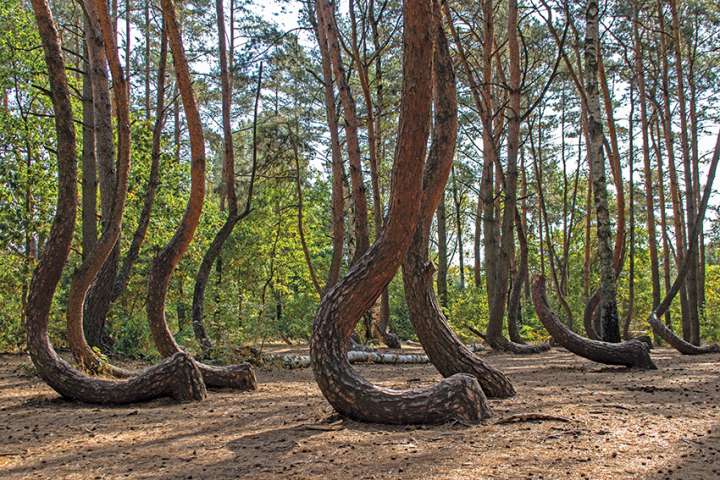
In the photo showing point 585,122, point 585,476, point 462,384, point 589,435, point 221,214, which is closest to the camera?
point 585,476

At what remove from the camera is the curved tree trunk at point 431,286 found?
19.8 ft

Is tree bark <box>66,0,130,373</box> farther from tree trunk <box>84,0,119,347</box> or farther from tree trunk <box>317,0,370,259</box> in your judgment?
tree trunk <box>317,0,370,259</box>

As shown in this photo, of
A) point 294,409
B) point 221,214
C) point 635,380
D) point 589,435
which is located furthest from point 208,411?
point 221,214

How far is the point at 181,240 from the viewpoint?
25.7ft

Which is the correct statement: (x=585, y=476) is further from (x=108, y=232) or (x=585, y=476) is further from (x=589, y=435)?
(x=108, y=232)

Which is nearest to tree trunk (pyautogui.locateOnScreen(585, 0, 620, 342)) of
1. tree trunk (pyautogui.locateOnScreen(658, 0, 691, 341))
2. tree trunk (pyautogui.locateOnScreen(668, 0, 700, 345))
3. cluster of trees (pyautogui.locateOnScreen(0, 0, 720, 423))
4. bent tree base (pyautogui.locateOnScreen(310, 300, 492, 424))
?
cluster of trees (pyautogui.locateOnScreen(0, 0, 720, 423))

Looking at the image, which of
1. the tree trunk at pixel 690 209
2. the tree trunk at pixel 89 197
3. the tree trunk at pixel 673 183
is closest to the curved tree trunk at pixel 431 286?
the tree trunk at pixel 89 197

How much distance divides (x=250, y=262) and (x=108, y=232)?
644 inches

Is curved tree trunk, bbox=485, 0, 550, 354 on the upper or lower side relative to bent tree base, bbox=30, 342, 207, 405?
upper

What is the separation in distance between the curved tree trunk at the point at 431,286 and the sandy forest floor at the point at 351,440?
40 cm

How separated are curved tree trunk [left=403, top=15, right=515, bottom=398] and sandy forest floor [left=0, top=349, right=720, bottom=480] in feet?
1.30

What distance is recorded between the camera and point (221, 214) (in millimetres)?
22859

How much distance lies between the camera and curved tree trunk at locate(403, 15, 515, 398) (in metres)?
6.04

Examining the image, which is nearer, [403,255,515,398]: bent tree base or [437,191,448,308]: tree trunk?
[403,255,515,398]: bent tree base
